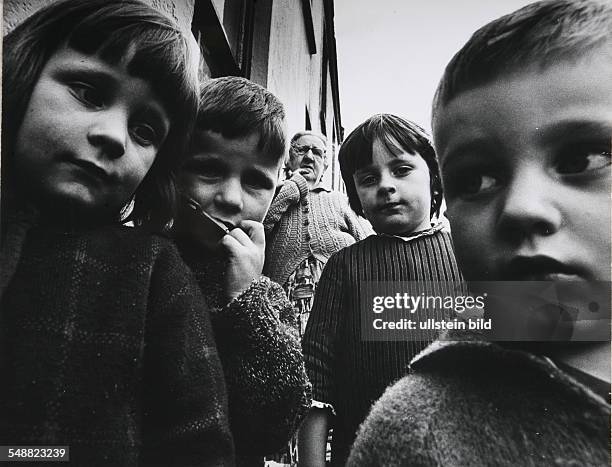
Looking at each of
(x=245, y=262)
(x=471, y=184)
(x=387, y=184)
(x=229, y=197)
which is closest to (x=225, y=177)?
(x=229, y=197)

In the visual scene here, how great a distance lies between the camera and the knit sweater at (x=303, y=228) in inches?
35.0

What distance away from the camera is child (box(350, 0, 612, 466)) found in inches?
24.6

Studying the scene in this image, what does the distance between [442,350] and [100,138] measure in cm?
51

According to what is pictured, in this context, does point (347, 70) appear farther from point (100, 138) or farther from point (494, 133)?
point (100, 138)

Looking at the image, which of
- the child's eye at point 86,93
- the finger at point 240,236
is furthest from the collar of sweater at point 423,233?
the child's eye at point 86,93

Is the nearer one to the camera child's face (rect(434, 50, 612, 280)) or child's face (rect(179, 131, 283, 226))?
child's face (rect(434, 50, 612, 280))

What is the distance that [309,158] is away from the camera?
0.99m

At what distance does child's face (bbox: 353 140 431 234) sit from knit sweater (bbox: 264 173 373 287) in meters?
0.05

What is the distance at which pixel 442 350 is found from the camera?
69 centimetres

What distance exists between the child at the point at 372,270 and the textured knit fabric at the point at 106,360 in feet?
0.56

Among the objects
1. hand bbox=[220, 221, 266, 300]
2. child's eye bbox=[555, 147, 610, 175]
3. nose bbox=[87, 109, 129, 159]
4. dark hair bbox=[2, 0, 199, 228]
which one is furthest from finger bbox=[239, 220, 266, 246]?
child's eye bbox=[555, 147, 610, 175]

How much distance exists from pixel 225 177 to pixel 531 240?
0.44 m

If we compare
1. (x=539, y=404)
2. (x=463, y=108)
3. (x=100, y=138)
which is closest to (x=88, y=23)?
→ (x=100, y=138)

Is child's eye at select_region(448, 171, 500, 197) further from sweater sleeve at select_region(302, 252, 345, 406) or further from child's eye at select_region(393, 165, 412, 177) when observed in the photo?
sweater sleeve at select_region(302, 252, 345, 406)
